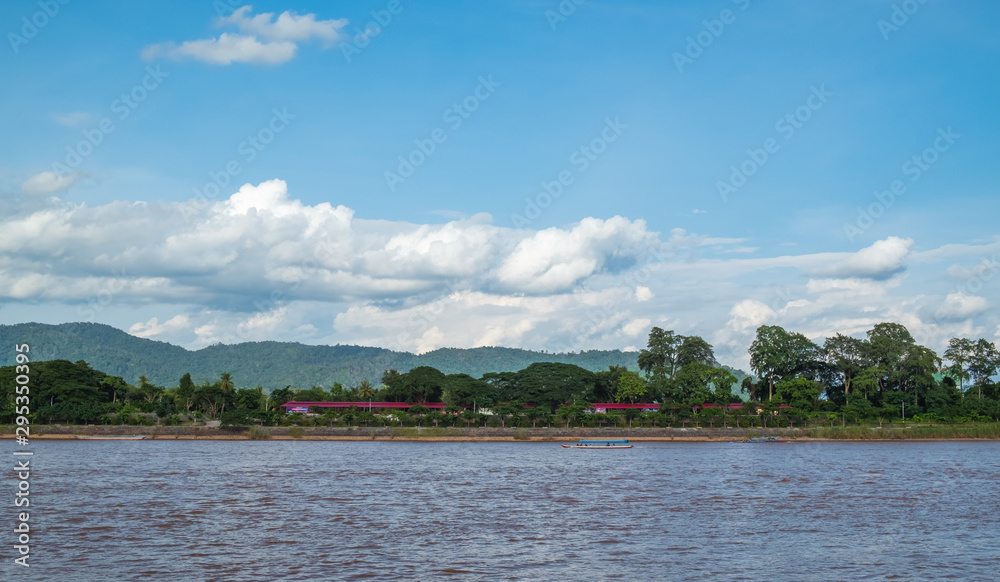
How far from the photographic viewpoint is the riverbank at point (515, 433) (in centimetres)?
8725

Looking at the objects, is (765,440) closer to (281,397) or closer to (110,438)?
(110,438)

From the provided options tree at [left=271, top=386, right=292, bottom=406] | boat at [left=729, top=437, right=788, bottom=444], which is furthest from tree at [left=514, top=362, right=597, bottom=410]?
tree at [left=271, top=386, right=292, bottom=406]

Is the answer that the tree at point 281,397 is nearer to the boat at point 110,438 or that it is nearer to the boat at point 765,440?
the boat at point 110,438

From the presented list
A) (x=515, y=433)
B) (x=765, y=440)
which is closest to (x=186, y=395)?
(x=515, y=433)

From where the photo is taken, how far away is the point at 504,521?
1148 inches

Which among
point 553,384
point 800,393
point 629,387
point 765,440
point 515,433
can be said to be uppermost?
point 553,384

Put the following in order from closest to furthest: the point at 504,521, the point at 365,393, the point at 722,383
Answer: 1. the point at 504,521
2. the point at 722,383
3. the point at 365,393

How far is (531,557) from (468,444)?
6480cm

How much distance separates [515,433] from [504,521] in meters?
62.1

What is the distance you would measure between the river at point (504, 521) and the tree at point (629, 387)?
222 ft

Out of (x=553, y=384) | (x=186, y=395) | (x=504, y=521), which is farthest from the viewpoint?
(x=553, y=384)

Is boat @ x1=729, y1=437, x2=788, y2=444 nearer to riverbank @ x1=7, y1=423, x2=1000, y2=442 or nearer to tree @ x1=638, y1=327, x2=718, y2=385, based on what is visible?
riverbank @ x1=7, y1=423, x2=1000, y2=442

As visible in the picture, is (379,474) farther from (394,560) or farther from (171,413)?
(171,413)

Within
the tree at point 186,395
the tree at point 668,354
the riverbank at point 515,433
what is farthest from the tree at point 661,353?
the tree at point 186,395
